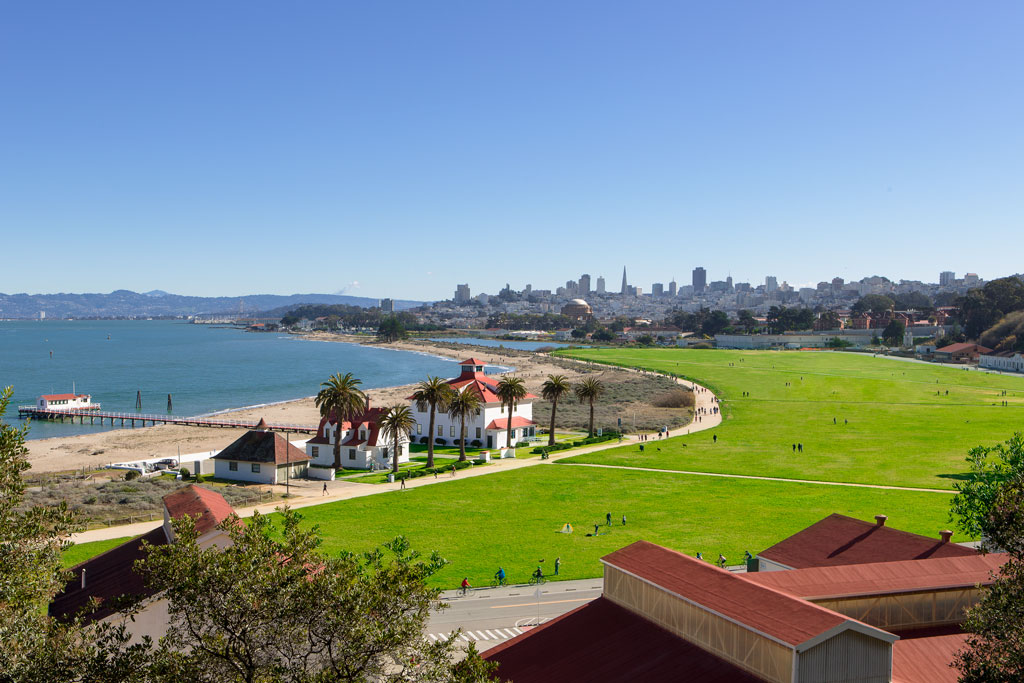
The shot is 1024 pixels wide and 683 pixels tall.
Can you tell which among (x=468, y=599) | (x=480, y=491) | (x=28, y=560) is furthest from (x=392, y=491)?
(x=28, y=560)

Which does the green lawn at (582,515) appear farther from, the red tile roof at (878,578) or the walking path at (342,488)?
the red tile roof at (878,578)

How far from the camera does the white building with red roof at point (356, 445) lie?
A: 206ft

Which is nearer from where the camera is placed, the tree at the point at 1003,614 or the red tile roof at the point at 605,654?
the tree at the point at 1003,614

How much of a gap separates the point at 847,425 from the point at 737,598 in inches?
2958

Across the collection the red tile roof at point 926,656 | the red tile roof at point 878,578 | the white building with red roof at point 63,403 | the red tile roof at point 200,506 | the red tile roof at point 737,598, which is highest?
the red tile roof at point 737,598

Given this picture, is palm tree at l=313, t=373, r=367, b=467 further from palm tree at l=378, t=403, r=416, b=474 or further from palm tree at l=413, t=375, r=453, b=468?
palm tree at l=413, t=375, r=453, b=468

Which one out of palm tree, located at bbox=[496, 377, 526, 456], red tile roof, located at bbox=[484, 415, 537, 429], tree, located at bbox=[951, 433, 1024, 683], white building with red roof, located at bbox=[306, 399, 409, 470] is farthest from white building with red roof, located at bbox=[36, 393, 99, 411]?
tree, located at bbox=[951, 433, 1024, 683]

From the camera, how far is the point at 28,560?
12.5 meters

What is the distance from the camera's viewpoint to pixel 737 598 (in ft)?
54.6

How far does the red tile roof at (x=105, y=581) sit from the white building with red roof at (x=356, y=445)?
3605 centimetres

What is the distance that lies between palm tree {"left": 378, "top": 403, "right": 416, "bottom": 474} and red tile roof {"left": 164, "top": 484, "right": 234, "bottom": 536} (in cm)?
3234

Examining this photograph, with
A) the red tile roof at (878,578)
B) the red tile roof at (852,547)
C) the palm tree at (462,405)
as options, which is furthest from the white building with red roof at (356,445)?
the red tile roof at (878,578)

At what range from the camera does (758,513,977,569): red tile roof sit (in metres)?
24.9

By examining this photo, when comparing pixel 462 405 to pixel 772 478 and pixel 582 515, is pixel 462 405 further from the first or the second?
pixel 772 478
